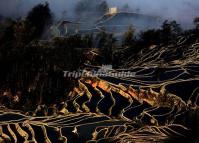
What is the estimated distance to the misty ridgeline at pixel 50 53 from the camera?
23.9 meters

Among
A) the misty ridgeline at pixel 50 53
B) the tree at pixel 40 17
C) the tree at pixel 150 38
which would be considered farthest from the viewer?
the tree at pixel 40 17

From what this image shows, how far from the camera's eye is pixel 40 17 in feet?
125

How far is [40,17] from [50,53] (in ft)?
38.9

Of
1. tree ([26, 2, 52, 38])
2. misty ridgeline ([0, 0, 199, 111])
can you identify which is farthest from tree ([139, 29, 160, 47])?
tree ([26, 2, 52, 38])

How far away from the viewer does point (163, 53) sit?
28250 mm

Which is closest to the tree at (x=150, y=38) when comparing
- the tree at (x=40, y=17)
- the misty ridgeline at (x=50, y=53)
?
the misty ridgeline at (x=50, y=53)

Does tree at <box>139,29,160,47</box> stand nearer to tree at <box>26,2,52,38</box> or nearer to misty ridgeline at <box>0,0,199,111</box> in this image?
misty ridgeline at <box>0,0,199,111</box>

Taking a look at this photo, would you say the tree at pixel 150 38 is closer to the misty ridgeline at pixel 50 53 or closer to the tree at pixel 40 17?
the misty ridgeline at pixel 50 53

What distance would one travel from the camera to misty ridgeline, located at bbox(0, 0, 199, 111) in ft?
78.5

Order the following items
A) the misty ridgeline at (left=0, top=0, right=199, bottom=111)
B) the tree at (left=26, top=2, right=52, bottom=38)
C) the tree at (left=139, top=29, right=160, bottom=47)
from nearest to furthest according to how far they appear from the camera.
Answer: the misty ridgeline at (left=0, top=0, right=199, bottom=111) → the tree at (left=139, top=29, right=160, bottom=47) → the tree at (left=26, top=2, right=52, bottom=38)

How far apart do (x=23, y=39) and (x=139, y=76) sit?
29.4ft

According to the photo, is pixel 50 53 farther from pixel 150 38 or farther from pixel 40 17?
pixel 40 17

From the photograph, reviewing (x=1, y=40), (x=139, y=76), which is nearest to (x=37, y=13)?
(x=1, y=40)

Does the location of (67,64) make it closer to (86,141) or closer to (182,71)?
(182,71)
